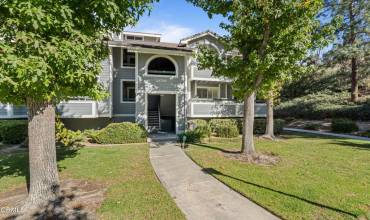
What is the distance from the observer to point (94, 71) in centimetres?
598

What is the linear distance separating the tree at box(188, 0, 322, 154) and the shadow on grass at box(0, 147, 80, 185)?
25.2 feet

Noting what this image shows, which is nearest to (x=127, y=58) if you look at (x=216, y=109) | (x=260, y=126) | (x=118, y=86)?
(x=118, y=86)

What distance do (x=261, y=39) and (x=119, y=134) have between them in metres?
9.08

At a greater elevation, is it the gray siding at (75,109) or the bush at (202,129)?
the gray siding at (75,109)

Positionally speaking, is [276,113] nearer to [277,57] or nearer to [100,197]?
[277,57]

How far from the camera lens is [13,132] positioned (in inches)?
512

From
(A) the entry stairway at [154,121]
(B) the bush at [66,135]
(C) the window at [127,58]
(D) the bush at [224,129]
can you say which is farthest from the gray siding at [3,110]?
(D) the bush at [224,129]

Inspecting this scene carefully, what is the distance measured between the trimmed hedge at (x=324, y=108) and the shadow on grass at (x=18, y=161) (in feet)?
79.5

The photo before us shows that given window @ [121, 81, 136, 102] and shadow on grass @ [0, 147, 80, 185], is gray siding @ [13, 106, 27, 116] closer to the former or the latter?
shadow on grass @ [0, 147, 80, 185]

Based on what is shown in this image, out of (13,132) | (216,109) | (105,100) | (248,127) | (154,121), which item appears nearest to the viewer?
(248,127)

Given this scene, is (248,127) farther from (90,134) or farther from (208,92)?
(208,92)

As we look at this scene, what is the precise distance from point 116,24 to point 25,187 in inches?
210

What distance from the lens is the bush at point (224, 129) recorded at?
15383mm

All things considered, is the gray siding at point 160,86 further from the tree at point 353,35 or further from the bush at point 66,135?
the tree at point 353,35
